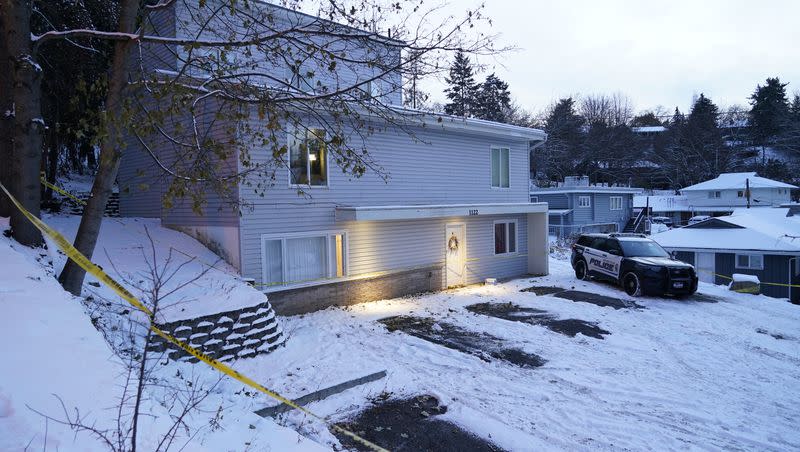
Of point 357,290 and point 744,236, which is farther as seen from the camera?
point 744,236

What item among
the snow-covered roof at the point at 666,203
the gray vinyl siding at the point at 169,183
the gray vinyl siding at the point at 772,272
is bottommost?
the gray vinyl siding at the point at 772,272

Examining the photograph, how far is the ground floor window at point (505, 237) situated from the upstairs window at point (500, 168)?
145cm

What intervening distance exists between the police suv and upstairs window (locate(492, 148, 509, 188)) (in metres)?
3.86

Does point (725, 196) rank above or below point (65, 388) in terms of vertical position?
above

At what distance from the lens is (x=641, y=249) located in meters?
16.3

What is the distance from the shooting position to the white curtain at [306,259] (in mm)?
12477

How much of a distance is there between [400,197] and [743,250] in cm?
1879

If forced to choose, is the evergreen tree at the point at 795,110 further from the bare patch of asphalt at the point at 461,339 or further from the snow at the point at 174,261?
the snow at the point at 174,261

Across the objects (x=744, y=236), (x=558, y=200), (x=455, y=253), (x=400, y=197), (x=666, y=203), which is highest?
(x=400, y=197)

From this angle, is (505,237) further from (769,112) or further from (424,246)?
(769,112)

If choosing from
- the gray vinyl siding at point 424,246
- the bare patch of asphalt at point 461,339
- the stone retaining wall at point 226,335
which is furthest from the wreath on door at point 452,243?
the stone retaining wall at point 226,335

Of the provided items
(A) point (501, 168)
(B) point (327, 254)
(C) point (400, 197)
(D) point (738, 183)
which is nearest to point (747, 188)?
(D) point (738, 183)

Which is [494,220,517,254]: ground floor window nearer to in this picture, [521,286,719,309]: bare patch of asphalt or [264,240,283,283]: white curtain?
[521,286,719,309]: bare patch of asphalt

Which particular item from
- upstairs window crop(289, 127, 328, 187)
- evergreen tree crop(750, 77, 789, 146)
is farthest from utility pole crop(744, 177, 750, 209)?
upstairs window crop(289, 127, 328, 187)
